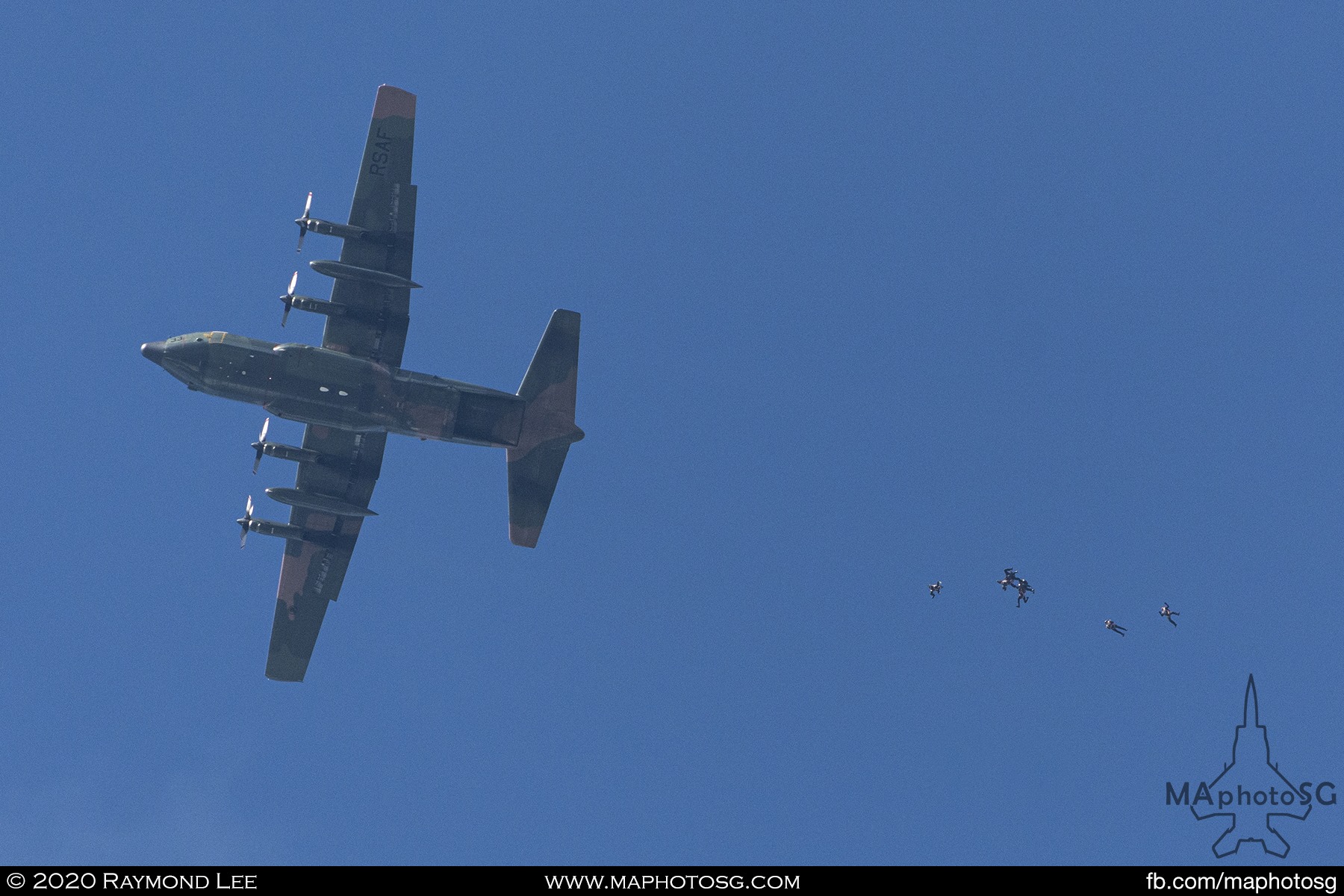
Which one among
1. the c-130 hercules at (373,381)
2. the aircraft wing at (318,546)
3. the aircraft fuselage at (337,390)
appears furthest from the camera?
the aircraft wing at (318,546)

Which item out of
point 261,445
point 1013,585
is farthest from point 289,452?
point 1013,585

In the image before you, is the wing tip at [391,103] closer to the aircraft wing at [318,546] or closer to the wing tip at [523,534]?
the aircraft wing at [318,546]

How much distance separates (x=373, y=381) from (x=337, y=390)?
61.1 inches

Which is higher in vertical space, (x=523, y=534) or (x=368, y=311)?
(x=368, y=311)

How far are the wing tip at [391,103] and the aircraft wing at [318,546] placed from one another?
14.4 metres

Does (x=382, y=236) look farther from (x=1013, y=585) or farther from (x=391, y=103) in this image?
(x=1013, y=585)

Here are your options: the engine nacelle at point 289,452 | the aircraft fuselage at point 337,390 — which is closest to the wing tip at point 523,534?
the aircraft fuselage at point 337,390

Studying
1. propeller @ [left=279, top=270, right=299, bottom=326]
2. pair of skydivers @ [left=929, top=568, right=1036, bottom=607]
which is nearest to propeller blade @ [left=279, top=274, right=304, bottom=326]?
propeller @ [left=279, top=270, right=299, bottom=326]

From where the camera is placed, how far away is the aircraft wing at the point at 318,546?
51.4m

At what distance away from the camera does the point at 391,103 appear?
156 ft

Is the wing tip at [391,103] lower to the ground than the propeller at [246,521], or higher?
higher

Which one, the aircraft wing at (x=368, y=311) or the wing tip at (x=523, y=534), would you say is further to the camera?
the wing tip at (x=523, y=534)
